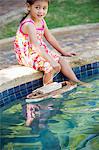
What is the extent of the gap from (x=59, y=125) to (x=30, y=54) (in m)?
1.21

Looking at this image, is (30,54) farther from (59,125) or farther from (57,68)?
(59,125)

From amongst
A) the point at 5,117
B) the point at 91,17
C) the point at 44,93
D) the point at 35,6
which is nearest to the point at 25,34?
the point at 35,6

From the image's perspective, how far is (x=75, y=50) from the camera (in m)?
6.30

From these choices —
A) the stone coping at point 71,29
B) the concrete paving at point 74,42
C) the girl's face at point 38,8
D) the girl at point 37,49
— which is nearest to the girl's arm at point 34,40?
the girl at point 37,49

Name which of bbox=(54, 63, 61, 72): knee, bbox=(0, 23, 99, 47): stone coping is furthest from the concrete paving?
bbox=(54, 63, 61, 72): knee

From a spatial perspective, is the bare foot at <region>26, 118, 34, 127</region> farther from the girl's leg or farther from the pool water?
the girl's leg

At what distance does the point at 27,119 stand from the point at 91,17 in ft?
12.5

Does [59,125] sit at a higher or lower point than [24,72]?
lower

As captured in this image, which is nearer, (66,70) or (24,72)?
(24,72)

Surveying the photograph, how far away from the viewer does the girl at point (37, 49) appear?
527cm

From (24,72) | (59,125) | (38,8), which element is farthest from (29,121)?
(38,8)

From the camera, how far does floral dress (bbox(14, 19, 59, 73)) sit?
17.5 ft

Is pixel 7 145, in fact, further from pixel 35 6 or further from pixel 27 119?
pixel 35 6

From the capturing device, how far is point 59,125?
4527 millimetres
